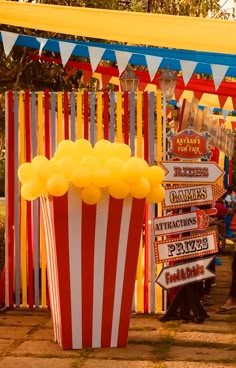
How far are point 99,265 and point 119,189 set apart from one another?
0.64 meters

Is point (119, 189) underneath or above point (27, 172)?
underneath

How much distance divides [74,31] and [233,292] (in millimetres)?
3086

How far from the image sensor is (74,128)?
7.22 m

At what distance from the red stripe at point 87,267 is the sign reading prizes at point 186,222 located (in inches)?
46.1

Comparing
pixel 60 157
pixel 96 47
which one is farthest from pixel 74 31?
pixel 60 157

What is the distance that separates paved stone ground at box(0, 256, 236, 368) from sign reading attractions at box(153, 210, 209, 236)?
855 mm

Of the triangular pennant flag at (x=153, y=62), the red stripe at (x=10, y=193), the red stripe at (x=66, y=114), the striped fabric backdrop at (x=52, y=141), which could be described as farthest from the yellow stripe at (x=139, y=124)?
the red stripe at (x=10, y=193)

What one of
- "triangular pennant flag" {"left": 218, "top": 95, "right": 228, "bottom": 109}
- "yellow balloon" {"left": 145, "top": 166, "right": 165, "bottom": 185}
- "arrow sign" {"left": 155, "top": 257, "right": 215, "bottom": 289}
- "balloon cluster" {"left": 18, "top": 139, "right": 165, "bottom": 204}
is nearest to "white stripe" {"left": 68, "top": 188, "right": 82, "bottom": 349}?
"balloon cluster" {"left": 18, "top": 139, "right": 165, "bottom": 204}

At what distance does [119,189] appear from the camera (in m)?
5.42

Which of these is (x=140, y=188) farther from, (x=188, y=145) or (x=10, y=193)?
(x=10, y=193)

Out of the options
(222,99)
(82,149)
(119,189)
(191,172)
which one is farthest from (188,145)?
(222,99)

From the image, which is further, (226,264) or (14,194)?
(226,264)

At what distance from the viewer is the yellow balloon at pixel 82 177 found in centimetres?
535

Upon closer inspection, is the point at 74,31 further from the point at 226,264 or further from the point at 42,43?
the point at 226,264
